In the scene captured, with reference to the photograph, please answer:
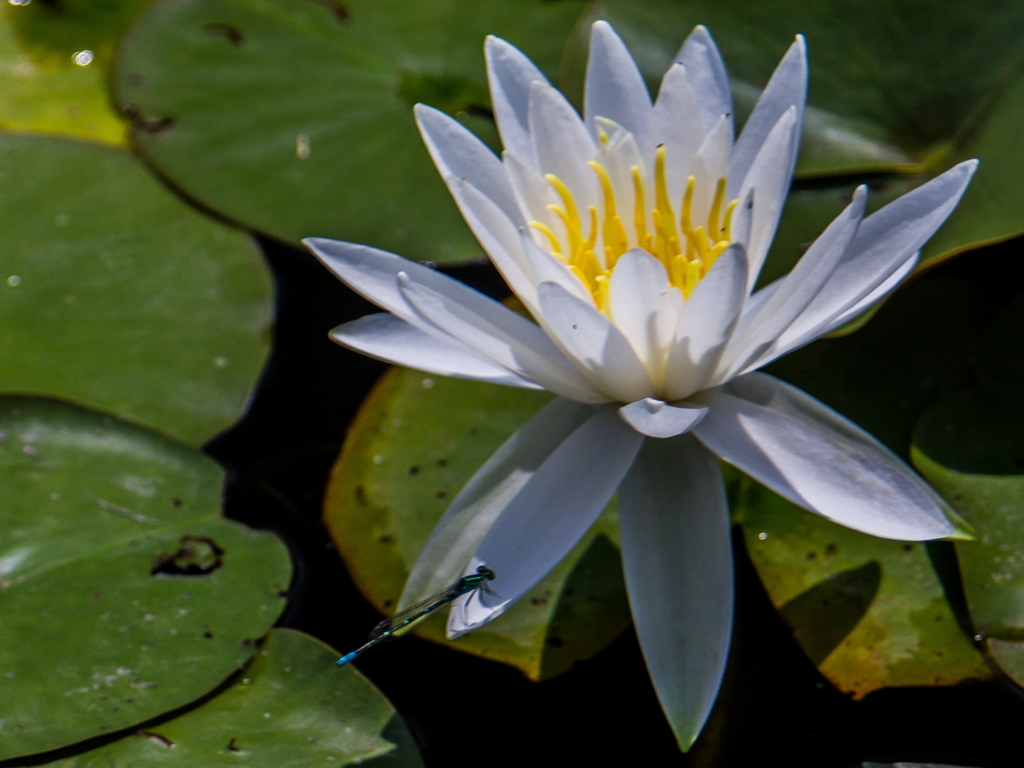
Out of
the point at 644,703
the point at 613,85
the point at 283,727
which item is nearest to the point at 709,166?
the point at 613,85

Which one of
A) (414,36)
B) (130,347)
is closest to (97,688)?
(130,347)

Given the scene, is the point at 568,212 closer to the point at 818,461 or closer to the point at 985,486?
the point at 818,461

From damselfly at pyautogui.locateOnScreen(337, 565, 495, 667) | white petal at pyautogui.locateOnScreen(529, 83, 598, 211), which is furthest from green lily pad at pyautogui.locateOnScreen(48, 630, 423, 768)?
white petal at pyautogui.locateOnScreen(529, 83, 598, 211)

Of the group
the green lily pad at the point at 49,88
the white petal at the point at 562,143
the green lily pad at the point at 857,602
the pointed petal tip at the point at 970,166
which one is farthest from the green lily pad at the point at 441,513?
the green lily pad at the point at 49,88

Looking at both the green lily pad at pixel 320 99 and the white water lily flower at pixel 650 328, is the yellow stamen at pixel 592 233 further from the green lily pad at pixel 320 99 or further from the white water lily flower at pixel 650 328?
the green lily pad at pixel 320 99

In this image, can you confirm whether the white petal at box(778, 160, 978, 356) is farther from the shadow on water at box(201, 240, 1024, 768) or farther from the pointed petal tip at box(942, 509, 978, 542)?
the shadow on water at box(201, 240, 1024, 768)

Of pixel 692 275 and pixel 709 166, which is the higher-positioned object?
pixel 709 166
